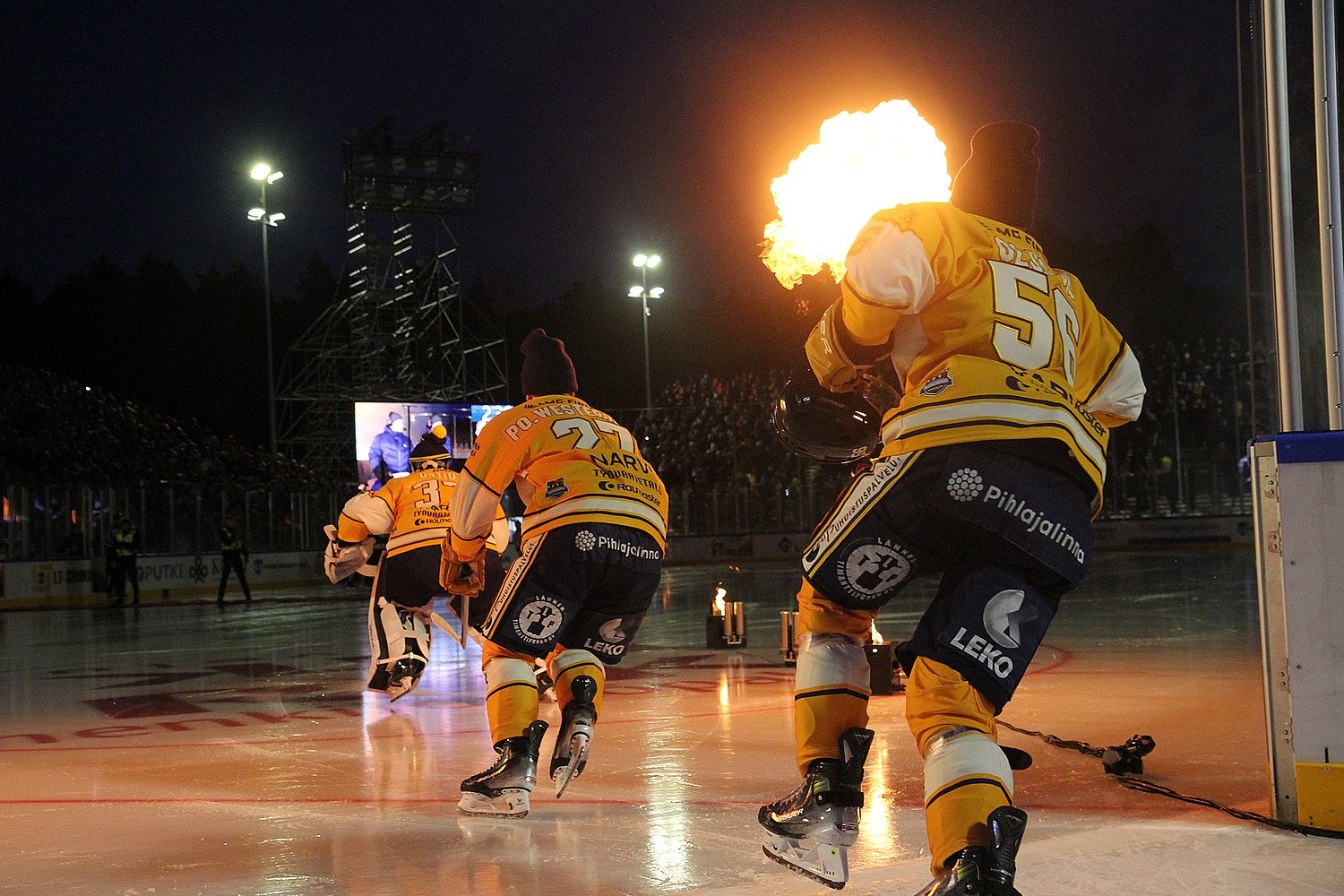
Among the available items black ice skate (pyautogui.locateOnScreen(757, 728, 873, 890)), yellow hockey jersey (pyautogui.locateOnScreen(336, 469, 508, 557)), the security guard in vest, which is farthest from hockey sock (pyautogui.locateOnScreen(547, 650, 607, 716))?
the security guard in vest

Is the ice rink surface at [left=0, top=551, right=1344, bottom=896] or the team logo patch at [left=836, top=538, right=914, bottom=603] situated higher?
the team logo patch at [left=836, top=538, right=914, bottom=603]

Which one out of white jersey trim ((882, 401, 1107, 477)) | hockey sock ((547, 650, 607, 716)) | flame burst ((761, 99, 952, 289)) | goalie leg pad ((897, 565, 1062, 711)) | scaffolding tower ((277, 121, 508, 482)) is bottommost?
hockey sock ((547, 650, 607, 716))

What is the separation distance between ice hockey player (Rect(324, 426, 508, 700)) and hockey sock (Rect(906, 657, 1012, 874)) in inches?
216

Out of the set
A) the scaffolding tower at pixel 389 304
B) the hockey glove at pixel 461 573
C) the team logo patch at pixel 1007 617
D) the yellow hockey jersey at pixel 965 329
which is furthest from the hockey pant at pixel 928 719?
the scaffolding tower at pixel 389 304

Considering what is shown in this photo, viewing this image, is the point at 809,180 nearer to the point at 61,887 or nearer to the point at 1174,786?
the point at 1174,786

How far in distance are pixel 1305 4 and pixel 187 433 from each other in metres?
35.0

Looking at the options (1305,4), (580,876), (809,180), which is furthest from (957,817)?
(1305,4)

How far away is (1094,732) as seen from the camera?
6.71 metres

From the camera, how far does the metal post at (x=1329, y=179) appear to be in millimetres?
4797

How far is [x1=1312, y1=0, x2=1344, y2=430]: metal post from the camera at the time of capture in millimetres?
4797

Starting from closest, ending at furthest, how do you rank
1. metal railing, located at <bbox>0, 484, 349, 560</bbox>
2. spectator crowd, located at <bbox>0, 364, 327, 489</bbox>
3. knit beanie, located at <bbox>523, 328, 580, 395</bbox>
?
knit beanie, located at <bbox>523, 328, 580, 395</bbox>
metal railing, located at <bbox>0, 484, 349, 560</bbox>
spectator crowd, located at <bbox>0, 364, 327, 489</bbox>

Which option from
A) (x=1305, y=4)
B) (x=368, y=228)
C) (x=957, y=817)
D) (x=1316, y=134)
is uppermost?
(x=368, y=228)

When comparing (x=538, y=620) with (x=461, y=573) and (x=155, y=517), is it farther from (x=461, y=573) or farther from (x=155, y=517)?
(x=155, y=517)

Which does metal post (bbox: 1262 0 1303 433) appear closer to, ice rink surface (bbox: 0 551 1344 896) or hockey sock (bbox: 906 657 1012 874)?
ice rink surface (bbox: 0 551 1344 896)
